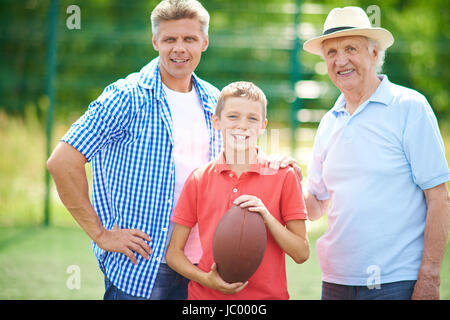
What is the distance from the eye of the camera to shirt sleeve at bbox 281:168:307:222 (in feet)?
7.57

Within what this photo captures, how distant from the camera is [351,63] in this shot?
2.66m

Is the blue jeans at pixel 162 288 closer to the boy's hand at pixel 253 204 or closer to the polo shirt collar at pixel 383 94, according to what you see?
the boy's hand at pixel 253 204

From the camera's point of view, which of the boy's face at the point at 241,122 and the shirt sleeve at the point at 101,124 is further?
the shirt sleeve at the point at 101,124

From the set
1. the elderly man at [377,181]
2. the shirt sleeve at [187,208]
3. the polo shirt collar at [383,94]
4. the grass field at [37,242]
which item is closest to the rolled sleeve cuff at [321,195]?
the elderly man at [377,181]

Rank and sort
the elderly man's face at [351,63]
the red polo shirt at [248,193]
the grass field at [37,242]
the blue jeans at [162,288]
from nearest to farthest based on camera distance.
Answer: the red polo shirt at [248,193] < the blue jeans at [162,288] < the elderly man's face at [351,63] < the grass field at [37,242]

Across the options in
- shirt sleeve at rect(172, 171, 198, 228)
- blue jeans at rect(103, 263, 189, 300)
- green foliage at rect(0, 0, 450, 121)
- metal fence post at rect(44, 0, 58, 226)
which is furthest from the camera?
green foliage at rect(0, 0, 450, 121)

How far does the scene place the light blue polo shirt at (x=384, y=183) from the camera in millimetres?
2496

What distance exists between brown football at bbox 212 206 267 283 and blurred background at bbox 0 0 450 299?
0.70 metres

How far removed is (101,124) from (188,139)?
437 millimetres

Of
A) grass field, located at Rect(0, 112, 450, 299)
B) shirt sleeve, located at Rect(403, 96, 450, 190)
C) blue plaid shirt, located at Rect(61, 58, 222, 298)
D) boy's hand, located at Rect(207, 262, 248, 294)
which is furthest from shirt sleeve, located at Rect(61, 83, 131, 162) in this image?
grass field, located at Rect(0, 112, 450, 299)

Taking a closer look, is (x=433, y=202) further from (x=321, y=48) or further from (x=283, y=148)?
(x=283, y=148)

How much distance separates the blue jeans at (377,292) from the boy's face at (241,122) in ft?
2.92

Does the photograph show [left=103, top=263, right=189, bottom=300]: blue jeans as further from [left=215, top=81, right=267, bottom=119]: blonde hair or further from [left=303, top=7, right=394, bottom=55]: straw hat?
[left=303, top=7, right=394, bottom=55]: straw hat
